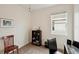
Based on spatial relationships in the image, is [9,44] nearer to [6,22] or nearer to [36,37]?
[6,22]

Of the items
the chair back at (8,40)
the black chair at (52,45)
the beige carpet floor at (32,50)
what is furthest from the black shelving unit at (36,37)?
the chair back at (8,40)

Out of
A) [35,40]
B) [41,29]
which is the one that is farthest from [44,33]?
[35,40]

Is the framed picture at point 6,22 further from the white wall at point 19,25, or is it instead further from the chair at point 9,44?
the chair at point 9,44

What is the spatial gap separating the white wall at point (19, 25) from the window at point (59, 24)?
0.38 metres

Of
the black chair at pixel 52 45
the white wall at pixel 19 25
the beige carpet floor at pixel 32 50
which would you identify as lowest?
the beige carpet floor at pixel 32 50

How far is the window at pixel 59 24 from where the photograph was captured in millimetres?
1373

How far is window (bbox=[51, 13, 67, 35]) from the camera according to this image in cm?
137

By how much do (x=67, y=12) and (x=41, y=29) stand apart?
1.58 ft

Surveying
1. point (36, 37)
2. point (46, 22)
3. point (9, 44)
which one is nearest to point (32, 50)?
point (36, 37)

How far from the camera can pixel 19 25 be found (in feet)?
4.92
